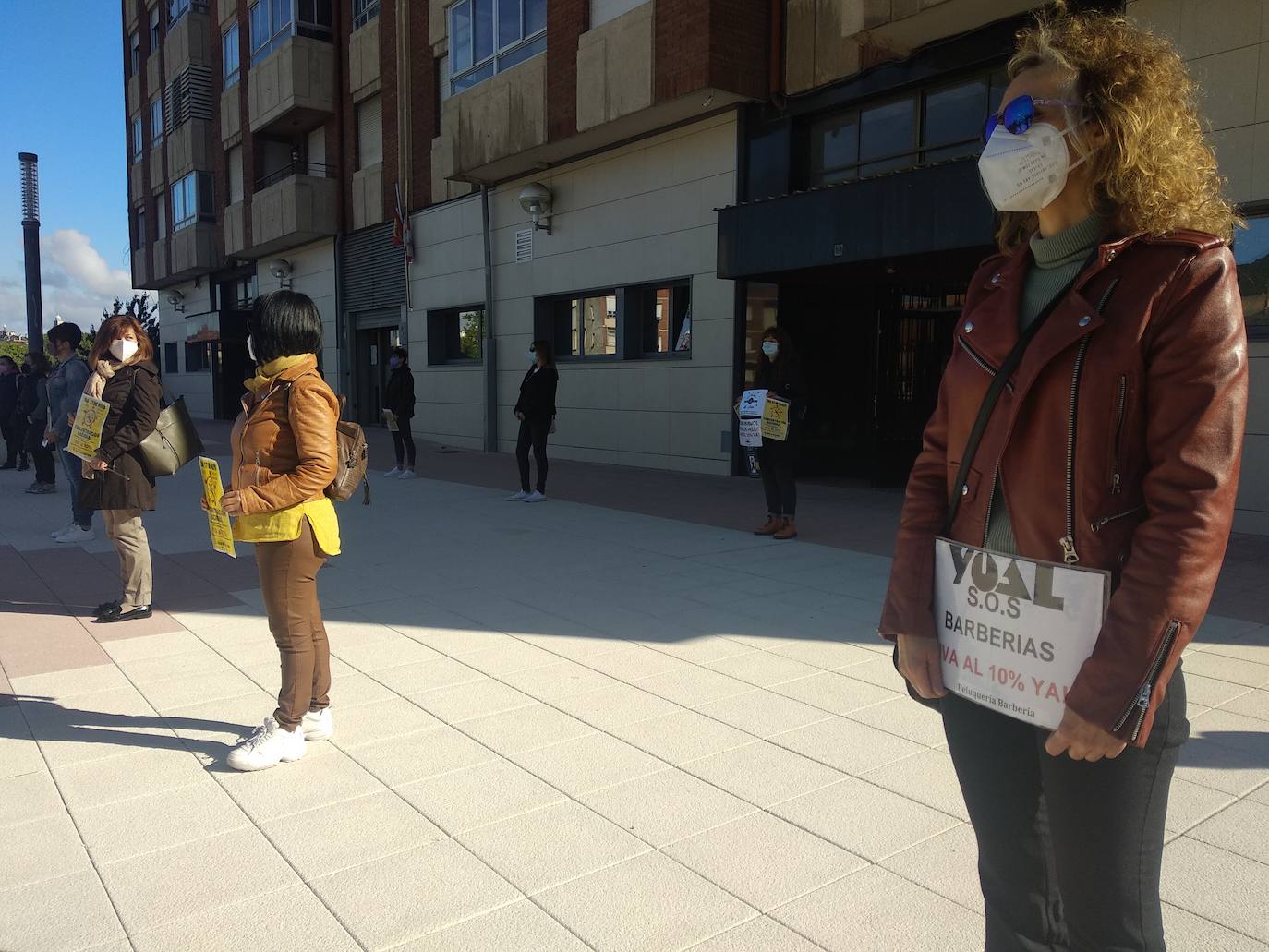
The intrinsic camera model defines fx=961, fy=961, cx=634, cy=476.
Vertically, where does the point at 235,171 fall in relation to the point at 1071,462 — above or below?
above

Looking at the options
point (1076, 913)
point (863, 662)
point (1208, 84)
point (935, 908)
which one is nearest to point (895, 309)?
point (1208, 84)

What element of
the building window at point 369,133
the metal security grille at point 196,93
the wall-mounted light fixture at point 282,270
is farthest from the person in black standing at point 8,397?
the metal security grille at point 196,93

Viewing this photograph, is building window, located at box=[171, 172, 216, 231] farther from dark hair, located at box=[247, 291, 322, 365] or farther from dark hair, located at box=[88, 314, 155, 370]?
dark hair, located at box=[247, 291, 322, 365]

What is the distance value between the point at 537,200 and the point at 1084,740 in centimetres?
1534

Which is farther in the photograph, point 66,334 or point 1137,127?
point 66,334

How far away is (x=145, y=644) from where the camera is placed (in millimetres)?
5344

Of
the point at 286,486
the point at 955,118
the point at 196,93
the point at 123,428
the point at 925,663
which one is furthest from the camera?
the point at 196,93

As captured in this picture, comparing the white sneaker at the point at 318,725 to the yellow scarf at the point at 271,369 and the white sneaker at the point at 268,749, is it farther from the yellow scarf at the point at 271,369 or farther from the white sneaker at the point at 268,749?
the yellow scarf at the point at 271,369

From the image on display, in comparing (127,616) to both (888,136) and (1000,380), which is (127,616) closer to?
(1000,380)

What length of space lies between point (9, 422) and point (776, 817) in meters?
15.5

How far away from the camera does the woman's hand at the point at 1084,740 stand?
1.49 m

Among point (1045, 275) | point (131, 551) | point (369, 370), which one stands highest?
point (369, 370)

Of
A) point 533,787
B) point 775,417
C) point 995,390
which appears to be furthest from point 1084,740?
point 775,417

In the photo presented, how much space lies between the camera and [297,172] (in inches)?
954
